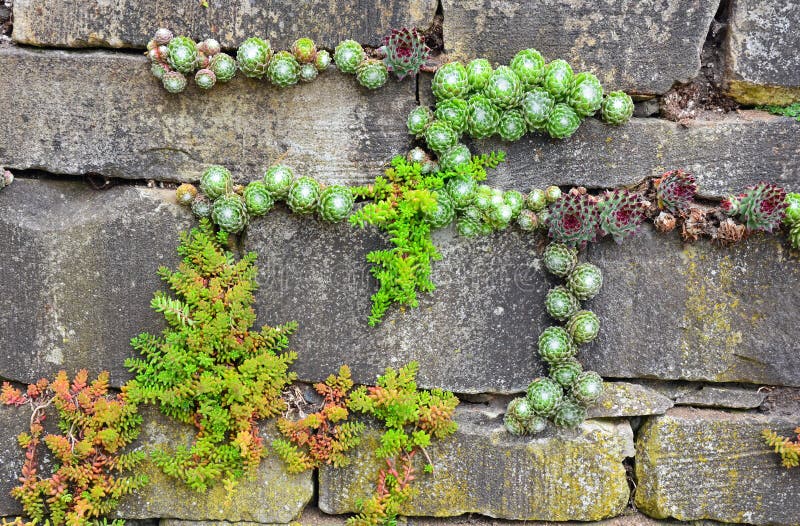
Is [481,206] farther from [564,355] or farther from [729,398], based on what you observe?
[729,398]

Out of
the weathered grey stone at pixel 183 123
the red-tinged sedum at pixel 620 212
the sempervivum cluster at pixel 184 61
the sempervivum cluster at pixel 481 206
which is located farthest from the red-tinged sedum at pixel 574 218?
the sempervivum cluster at pixel 184 61

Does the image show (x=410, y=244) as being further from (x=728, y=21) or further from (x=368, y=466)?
(x=728, y=21)

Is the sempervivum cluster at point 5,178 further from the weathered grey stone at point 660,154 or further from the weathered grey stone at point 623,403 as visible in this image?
the weathered grey stone at point 623,403

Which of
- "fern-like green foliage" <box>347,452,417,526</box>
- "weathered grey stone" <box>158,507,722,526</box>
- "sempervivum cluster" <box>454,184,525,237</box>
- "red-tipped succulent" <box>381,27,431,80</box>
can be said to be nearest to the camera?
"red-tipped succulent" <box>381,27,431,80</box>

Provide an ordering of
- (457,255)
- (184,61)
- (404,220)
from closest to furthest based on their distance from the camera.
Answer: (184,61)
(404,220)
(457,255)

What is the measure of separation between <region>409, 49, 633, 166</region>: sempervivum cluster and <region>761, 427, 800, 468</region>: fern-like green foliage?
4.52ft

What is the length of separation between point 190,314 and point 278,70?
→ 97 centimetres

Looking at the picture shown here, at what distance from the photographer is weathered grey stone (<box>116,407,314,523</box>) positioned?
2467 mm

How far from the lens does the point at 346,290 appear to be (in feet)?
7.99

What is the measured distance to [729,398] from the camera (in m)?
2.52

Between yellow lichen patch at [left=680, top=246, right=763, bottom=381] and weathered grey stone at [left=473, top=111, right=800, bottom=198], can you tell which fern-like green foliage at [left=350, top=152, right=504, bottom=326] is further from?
yellow lichen patch at [left=680, top=246, right=763, bottom=381]

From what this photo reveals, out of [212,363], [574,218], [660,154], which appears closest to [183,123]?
[212,363]

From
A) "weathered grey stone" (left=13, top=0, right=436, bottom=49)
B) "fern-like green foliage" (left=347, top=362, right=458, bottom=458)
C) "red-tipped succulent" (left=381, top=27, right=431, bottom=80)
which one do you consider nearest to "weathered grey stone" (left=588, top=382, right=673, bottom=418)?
"fern-like green foliage" (left=347, top=362, right=458, bottom=458)

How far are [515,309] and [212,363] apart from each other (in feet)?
3.90
